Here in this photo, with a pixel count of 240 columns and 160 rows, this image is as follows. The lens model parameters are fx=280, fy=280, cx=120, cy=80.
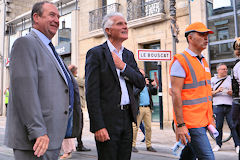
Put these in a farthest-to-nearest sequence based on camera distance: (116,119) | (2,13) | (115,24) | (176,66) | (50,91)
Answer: (2,13) < (176,66) < (115,24) < (116,119) < (50,91)

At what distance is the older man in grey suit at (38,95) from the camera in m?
1.94

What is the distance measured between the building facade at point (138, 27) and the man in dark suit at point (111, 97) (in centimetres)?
824

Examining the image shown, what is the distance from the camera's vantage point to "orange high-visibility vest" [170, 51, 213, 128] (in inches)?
115

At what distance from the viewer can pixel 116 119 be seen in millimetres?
2594

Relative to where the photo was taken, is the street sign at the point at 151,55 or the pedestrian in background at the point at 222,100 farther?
the street sign at the point at 151,55

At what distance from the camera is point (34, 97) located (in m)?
1.96

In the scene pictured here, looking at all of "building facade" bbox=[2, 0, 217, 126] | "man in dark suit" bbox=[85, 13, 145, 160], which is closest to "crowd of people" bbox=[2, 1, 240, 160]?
"man in dark suit" bbox=[85, 13, 145, 160]

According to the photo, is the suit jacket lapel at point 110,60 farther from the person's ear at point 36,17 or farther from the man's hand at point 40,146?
the man's hand at point 40,146

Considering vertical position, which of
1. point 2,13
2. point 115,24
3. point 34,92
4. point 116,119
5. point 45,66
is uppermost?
point 2,13

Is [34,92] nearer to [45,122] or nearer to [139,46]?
[45,122]

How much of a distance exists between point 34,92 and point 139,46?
1264 centimetres

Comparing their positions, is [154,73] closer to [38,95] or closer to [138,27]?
[138,27]

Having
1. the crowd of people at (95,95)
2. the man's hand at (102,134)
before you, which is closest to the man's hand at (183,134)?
the crowd of people at (95,95)

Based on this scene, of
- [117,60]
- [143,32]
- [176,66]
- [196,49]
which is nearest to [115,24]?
[117,60]
